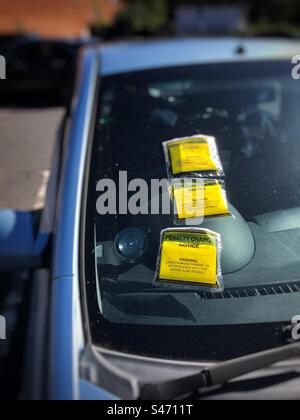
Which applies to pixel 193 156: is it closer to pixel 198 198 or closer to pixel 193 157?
pixel 193 157

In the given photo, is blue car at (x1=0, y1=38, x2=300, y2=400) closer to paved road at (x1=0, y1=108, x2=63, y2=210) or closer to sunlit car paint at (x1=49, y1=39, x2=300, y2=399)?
sunlit car paint at (x1=49, y1=39, x2=300, y2=399)

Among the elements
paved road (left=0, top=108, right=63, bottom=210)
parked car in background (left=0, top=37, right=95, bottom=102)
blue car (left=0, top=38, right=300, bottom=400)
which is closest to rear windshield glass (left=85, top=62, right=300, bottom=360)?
blue car (left=0, top=38, right=300, bottom=400)

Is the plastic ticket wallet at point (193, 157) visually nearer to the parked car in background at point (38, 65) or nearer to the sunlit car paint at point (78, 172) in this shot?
the sunlit car paint at point (78, 172)

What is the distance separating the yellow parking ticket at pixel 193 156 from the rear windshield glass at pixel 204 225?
4 cm

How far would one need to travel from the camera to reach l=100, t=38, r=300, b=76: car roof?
2.43m

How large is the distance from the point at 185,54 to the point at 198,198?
1272 mm

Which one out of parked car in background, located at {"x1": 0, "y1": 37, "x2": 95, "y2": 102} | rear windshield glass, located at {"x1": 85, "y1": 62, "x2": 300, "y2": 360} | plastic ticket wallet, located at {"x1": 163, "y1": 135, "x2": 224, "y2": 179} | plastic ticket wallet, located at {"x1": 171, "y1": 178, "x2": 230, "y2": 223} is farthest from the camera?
parked car in background, located at {"x1": 0, "y1": 37, "x2": 95, "y2": 102}

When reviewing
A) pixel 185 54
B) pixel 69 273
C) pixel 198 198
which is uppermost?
pixel 185 54

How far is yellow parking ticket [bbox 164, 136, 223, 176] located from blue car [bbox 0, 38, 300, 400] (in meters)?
0.04

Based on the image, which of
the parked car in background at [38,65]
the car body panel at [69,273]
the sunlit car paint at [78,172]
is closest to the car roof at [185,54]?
the sunlit car paint at [78,172]

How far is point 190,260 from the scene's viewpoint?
1.47 metres

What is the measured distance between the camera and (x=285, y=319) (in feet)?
4.64

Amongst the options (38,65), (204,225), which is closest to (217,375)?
(204,225)

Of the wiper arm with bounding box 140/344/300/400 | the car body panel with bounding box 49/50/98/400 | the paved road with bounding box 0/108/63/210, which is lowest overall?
the wiper arm with bounding box 140/344/300/400
